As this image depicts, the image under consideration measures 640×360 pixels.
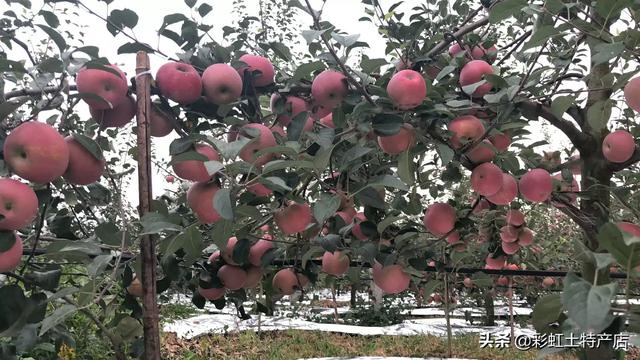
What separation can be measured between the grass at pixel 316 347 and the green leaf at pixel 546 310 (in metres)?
3.93

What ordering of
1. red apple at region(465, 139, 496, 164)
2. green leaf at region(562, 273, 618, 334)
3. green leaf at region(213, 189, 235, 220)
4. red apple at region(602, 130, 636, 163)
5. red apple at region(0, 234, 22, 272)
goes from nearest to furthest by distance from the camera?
green leaf at region(562, 273, 618, 334)
green leaf at region(213, 189, 235, 220)
red apple at region(0, 234, 22, 272)
red apple at region(465, 139, 496, 164)
red apple at region(602, 130, 636, 163)

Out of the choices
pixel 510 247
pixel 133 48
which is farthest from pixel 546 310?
pixel 510 247

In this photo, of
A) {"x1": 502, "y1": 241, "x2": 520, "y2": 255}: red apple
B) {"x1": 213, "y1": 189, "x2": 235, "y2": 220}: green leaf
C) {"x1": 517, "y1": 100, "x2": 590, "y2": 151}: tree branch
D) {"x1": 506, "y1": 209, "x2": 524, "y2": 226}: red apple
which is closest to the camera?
{"x1": 213, "y1": 189, "x2": 235, "y2": 220}: green leaf

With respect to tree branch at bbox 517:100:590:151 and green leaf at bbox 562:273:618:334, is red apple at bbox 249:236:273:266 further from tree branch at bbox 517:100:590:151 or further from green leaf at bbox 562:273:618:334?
green leaf at bbox 562:273:618:334

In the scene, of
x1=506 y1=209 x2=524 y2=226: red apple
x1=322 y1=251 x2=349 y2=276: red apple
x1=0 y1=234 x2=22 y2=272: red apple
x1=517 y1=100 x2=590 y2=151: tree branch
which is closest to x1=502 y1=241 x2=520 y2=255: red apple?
x1=506 y1=209 x2=524 y2=226: red apple

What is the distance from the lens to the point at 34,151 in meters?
0.70

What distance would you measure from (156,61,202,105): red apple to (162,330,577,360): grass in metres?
3.72

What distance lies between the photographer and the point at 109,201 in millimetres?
1062

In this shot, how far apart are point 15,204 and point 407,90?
646 mm

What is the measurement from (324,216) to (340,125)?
0.27 metres

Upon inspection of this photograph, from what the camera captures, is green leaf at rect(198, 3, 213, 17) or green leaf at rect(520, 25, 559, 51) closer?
green leaf at rect(520, 25, 559, 51)

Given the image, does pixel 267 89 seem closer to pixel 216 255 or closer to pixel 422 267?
pixel 216 255

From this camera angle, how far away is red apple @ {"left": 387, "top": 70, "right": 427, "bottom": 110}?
90 centimetres

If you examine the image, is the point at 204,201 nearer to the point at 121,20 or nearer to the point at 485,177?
the point at 121,20
